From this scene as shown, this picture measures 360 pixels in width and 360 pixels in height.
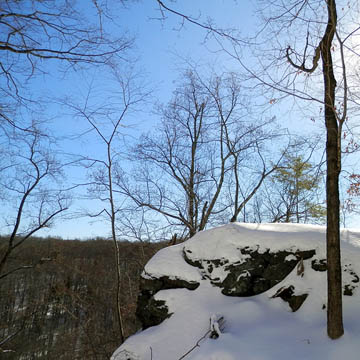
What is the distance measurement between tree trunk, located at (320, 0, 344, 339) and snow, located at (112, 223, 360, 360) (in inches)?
13.7

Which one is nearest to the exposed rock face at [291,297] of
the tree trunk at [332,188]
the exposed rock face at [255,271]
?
the exposed rock face at [255,271]

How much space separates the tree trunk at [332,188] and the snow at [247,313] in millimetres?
347

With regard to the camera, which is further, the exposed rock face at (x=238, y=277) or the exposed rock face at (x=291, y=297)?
the exposed rock face at (x=238, y=277)

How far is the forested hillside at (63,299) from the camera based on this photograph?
12359mm

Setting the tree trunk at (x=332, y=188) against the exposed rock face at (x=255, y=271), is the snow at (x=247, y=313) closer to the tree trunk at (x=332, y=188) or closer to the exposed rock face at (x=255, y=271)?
the exposed rock face at (x=255, y=271)

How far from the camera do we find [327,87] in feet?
13.2

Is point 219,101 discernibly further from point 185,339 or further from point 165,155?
point 185,339

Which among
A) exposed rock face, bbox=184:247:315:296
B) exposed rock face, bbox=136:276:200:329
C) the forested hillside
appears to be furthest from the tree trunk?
the forested hillside

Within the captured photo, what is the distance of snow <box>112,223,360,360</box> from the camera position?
361 centimetres

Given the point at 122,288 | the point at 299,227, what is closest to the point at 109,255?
the point at 122,288

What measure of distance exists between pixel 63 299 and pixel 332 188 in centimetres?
2519

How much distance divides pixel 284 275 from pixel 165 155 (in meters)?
8.84

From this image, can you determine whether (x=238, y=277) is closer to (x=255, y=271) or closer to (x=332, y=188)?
(x=255, y=271)

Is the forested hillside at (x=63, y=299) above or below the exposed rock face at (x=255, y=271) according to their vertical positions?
below
